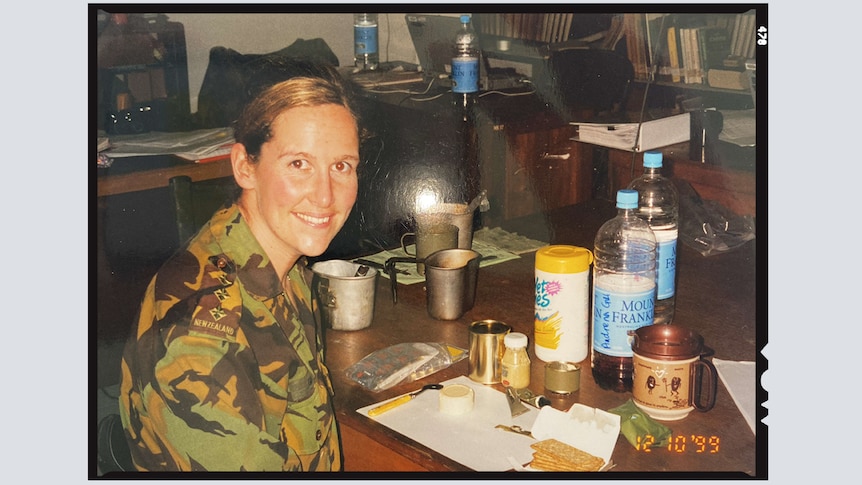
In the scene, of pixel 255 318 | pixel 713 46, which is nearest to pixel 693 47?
pixel 713 46

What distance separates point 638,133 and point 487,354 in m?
0.79

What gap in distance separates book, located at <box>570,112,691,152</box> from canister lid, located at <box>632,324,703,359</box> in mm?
714

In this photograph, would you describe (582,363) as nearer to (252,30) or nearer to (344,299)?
(344,299)

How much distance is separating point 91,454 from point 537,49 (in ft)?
3.46

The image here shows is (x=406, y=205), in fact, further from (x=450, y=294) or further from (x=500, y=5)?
(x=500, y=5)

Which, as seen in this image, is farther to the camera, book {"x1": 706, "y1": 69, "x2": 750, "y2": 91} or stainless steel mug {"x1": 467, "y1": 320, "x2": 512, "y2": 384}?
book {"x1": 706, "y1": 69, "x2": 750, "y2": 91}

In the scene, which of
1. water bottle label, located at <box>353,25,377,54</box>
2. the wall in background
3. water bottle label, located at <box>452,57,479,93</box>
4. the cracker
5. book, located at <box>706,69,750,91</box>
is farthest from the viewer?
water bottle label, located at <box>452,57,479,93</box>

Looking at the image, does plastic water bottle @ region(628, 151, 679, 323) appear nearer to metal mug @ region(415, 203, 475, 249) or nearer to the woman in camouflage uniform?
metal mug @ region(415, 203, 475, 249)

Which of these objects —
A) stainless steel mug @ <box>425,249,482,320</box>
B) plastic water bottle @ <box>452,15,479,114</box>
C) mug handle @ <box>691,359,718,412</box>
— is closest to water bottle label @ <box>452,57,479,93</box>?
plastic water bottle @ <box>452,15,479,114</box>

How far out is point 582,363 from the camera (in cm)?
161

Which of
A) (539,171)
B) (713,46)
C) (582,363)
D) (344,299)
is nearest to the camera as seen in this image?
(582,363)

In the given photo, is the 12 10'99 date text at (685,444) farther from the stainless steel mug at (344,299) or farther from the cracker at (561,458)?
the stainless steel mug at (344,299)

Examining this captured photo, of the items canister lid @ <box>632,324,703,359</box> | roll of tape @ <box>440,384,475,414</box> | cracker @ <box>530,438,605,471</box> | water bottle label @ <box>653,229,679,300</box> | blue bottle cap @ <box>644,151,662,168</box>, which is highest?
blue bottle cap @ <box>644,151,662,168</box>

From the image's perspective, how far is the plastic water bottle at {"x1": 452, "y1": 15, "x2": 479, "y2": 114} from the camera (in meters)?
1.83
